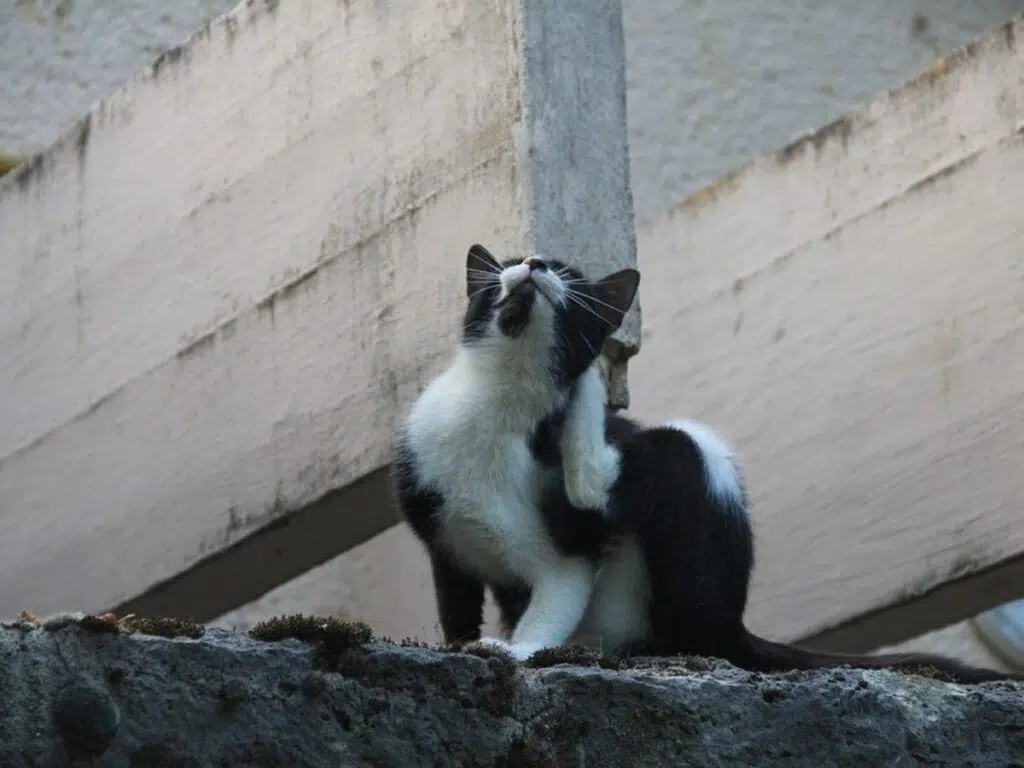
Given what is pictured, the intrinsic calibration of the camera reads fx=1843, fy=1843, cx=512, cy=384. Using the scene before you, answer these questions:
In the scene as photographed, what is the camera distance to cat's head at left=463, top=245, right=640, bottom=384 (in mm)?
3980

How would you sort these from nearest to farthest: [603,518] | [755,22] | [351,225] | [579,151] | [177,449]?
[603,518], [579,151], [351,225], [177,449], [755,22]

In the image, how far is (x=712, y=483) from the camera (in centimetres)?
390

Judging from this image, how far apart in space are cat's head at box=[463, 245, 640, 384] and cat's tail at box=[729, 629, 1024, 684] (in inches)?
27.9

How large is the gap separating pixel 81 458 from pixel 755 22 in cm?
461

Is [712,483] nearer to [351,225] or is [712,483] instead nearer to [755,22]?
[351,225]

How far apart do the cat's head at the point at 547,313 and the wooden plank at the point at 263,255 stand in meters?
0.62

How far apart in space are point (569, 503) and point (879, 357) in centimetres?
255

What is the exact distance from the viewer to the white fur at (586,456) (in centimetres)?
386

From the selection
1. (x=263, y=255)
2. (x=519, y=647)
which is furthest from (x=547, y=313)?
(x=263, y=255)

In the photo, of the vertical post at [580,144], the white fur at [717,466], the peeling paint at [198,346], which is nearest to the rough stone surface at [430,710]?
the white fur at [717,466]

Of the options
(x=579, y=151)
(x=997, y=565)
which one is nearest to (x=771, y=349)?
(x=997, y=565)

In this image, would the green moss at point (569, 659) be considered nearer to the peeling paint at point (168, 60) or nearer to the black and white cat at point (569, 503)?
the black and white cat at point (569, 503)

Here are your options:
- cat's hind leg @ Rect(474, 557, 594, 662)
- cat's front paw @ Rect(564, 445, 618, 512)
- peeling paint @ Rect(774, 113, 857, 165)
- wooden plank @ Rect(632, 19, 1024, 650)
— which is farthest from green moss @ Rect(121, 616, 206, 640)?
peeling paint @ Rect(774, 113, 857, 165)

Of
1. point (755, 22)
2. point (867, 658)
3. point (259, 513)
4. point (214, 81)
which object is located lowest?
point (867, 658)
